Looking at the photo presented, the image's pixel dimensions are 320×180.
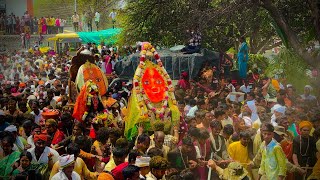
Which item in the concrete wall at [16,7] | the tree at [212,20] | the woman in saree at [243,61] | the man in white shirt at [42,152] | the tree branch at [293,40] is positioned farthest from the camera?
the concrete wall at [16,7]

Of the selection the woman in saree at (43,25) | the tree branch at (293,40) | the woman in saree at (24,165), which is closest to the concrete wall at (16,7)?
the woman in saree at (43,25)

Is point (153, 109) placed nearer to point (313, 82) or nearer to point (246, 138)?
point (246, 138)

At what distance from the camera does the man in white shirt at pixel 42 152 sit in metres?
6.30

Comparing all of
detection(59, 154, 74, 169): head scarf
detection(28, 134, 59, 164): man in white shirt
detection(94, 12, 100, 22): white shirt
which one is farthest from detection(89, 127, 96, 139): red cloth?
detection(94, 12, 100, 22): white shirt

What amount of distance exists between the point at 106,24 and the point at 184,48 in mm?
19264

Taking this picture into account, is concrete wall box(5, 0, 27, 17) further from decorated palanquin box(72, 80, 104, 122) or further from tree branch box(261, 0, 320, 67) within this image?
decorated palanquin box(72, 80, 104, 122)

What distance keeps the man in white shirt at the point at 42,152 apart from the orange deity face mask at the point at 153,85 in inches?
132

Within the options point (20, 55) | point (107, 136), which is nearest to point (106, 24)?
point (20, 55)

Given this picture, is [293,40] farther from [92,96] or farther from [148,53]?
[92,96]

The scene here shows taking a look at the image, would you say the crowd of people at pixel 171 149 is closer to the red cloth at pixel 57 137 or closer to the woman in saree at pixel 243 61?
the red cloth at pixel 57 137

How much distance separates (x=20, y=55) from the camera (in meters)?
25.0

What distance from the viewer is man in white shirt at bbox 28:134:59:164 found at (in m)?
6.30

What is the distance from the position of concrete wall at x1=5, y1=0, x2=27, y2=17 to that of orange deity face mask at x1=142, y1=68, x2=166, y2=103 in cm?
1621

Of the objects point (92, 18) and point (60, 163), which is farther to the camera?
point (92, 18)
